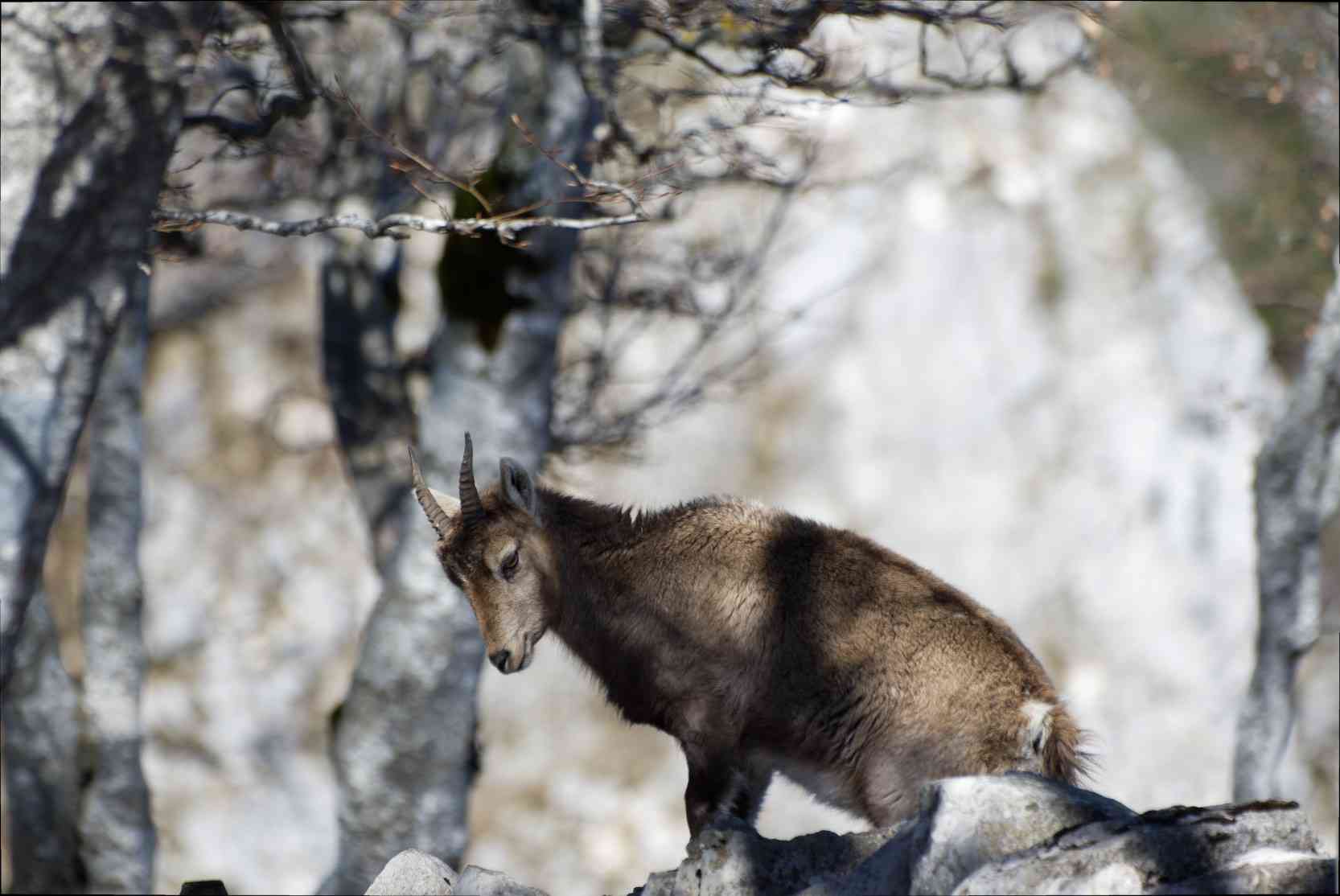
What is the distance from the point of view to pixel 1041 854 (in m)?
4.48

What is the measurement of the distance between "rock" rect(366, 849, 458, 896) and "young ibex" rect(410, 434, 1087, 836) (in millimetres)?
918

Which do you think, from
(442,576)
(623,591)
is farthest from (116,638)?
(623,591)

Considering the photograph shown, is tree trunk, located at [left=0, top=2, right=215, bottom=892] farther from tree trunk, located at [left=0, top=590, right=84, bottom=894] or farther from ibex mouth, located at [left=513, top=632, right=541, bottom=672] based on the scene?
tree trunk, located at [left=0, top=590, right=84, bottom=894]

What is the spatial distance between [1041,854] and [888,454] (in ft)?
44.8

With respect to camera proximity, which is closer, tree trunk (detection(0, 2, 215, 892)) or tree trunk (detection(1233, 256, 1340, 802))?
tree trunk (detection(0, 2, 215, 892))

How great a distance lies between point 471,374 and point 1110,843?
6.01m

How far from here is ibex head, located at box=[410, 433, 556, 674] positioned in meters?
6.42

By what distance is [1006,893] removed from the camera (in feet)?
14.2

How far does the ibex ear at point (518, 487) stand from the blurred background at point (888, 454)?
29.1 feet

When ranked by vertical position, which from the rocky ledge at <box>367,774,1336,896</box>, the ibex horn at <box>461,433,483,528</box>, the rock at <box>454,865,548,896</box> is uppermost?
the ibex horn at <box>461,433,483,528</box>

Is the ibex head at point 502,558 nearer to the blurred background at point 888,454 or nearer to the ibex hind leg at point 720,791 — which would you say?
the ibex hind leg at point 720,791

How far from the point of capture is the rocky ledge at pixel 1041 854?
432cm

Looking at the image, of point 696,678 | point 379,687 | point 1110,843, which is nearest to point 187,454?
point 379,687

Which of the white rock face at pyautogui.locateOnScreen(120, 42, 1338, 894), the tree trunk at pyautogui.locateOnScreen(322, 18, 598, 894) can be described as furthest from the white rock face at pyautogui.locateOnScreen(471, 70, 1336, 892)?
the tree trunk at pyautogui.locateOnScreen(322, 18, 598, 894)
